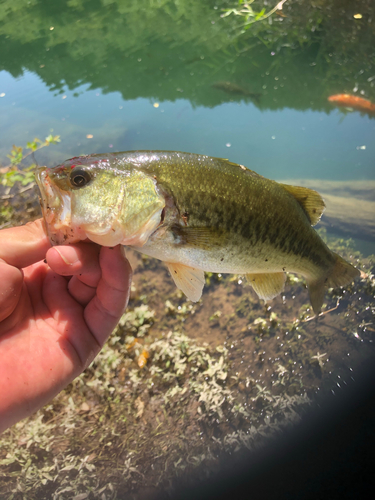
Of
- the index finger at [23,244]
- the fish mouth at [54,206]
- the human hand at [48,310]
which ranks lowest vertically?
the human hand at [48,310]

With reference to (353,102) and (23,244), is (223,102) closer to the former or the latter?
(353,102)

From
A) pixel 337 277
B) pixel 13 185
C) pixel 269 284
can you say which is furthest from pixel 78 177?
pixel 13 185

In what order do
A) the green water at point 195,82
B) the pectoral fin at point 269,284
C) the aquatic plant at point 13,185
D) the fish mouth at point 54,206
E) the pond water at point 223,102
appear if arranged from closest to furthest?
the fish mouth at point 54,206 < the pectoral fin at point 269,284 < the pond water at point 223,102 < the aquatic plant at point 13,185 < the green water at point 195,82

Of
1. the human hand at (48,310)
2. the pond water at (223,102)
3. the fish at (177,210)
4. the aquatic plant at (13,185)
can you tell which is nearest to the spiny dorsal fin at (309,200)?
the fish at (177,210)

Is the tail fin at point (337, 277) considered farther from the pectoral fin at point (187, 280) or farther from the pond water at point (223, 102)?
the pond water at point (223, 102)

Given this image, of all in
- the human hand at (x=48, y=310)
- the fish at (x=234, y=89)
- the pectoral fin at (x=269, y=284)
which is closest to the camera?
the human hand at (x=48, y=310)

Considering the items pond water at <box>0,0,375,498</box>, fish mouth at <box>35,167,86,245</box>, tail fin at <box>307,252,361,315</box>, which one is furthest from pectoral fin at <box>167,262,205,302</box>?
pond water at <box>0,0,375,498</box>

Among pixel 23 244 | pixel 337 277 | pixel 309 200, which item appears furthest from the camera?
pixel 337 277
